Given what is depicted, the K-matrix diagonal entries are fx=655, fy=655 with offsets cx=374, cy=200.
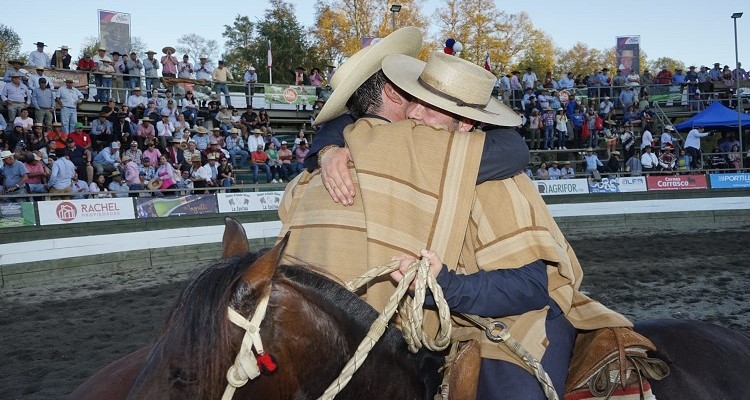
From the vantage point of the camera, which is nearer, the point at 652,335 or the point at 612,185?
the point at 652,335

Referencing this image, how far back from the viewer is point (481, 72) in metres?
2.46

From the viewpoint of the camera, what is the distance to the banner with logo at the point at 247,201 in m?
15.3

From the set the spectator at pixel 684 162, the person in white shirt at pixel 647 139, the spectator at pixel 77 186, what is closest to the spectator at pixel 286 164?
the spectator at pixel 77 186

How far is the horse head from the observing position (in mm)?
1582

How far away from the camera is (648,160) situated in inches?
846

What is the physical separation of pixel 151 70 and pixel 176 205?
22.1 ft

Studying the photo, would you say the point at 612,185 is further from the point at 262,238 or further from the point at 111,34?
the point at 111,34

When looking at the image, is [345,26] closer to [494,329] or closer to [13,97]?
[13,97]

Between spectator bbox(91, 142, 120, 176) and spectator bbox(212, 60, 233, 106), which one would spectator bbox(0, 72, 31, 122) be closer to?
spectator bbox(91, 142, 120, 176)

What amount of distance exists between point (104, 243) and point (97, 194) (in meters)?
1.20

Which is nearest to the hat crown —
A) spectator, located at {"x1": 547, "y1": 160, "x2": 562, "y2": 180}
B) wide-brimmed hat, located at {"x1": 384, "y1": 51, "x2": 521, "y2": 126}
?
wide-brimmed hat, located at {"x1": 384, "y1": 51, "x2": 521, "y2": 126}

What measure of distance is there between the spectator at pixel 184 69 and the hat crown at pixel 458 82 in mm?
19223

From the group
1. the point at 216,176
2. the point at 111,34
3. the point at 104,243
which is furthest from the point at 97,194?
the point at 111,34

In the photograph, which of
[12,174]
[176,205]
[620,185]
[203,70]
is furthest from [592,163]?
[12,174]
